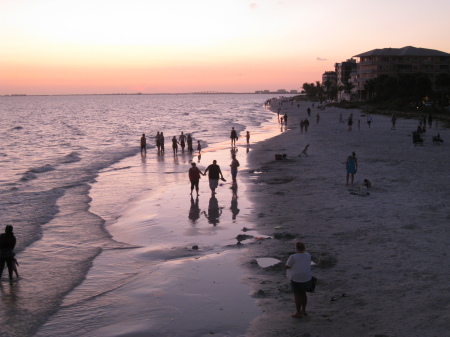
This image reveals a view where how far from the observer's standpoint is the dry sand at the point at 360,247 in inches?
302

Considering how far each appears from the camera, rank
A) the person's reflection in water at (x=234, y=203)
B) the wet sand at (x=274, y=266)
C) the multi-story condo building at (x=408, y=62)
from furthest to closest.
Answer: the multi-story condo building at (x=408, y=62) < the person's reflection in water at (x=234, y=203) < the wet sand at (x=274, y=266)

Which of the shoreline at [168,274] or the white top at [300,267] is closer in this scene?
the white top at [300,267]

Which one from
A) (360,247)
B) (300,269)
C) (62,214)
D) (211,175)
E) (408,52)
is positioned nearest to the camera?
(300,269)

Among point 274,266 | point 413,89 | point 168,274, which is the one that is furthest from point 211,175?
point 413,89

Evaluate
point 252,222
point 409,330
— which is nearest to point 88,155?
point 252,222

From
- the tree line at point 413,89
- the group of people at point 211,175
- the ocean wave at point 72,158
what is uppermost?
the tree line at point 413,89

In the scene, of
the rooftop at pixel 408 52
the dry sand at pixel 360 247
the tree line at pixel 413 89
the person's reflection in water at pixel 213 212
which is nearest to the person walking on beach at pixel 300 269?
the dry sand at pixel 360 247

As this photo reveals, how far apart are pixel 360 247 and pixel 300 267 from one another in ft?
13.7

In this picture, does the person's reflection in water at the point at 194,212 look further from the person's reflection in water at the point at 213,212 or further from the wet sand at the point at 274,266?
the person's reflection in water at the point at 213,212

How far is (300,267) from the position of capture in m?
7.60

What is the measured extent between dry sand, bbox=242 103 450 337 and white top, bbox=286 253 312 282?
2.65 ft

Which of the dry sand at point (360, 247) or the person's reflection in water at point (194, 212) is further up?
the dry sand at point (360, 247)

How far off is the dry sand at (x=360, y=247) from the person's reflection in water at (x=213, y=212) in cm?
131

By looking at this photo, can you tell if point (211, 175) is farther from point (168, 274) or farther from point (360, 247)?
point (360, 247)
